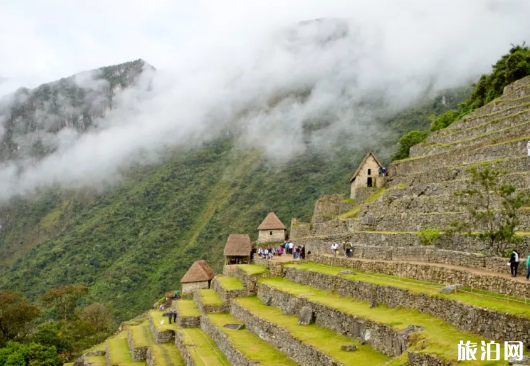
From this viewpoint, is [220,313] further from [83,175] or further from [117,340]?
[83,175]

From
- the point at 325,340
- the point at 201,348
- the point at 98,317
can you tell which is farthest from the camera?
the point at 98,317

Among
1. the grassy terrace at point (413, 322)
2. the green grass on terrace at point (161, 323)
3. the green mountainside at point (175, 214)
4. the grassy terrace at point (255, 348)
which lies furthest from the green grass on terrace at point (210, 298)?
the green mountainside at point (175, 214)

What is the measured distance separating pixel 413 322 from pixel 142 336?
19.9 metres

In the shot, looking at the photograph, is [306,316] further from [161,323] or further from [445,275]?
[161,323]

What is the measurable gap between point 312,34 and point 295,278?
18136cm

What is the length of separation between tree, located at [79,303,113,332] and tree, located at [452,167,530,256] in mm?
38104

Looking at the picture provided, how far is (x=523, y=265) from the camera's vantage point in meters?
12.2

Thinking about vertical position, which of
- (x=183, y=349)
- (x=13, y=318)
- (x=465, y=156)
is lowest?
(x=13, y=318)

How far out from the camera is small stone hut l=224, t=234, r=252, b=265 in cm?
3559

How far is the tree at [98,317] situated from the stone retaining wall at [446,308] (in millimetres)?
35148

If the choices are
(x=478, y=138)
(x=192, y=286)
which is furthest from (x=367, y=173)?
(x=192, y=286)

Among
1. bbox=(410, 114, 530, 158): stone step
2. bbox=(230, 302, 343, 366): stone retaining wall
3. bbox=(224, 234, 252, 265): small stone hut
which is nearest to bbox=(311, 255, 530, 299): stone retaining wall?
bbox=(230, 302, 343, 366): stone retaining wall

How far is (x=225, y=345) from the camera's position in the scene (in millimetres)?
17438

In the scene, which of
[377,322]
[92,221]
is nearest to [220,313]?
[377,322]
